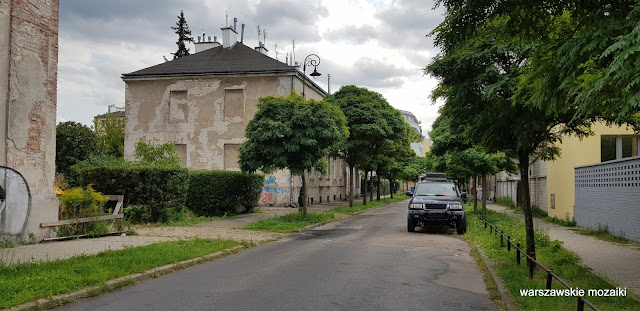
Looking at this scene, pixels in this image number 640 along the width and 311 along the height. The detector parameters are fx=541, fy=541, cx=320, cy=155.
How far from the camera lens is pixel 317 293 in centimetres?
766

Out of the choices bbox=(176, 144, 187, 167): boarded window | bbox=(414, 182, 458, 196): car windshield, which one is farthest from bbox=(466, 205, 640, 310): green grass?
bbox=(176, 144, 187, 167): boarded window

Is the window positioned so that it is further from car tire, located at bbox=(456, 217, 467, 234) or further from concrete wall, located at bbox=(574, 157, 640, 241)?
car tire, located at bbox=(456, 217, 467, 234)

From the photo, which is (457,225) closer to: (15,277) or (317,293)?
(317,293)

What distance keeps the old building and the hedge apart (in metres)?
14.3

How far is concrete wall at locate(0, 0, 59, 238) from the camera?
40.8ft

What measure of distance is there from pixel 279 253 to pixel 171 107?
2602 cm

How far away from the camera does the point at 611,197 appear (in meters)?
16.8

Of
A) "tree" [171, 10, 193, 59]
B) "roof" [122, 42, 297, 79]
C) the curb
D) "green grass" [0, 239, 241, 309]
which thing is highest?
"tree" [171, 10, 193, 59]

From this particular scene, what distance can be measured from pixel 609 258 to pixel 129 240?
36.4 ft

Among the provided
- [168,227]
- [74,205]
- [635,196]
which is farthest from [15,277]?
[635,196]

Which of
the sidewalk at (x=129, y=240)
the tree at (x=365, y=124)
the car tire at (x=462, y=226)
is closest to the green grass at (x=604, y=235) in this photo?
the car tire at (x=462, y=226)

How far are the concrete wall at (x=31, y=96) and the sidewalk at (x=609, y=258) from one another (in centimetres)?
1225

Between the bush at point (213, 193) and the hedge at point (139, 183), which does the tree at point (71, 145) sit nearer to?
the bush at point (213, 193)

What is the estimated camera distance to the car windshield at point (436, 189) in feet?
62.8
